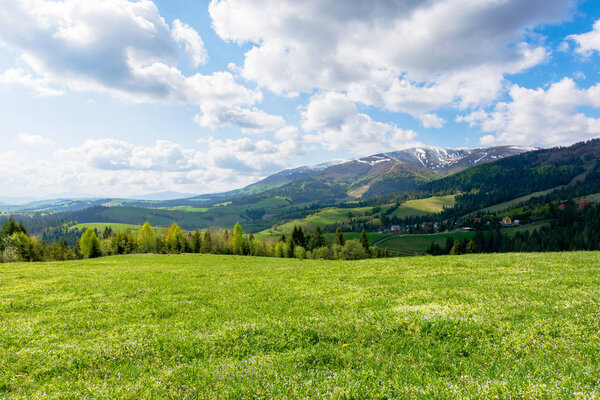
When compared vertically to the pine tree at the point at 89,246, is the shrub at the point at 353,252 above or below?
below

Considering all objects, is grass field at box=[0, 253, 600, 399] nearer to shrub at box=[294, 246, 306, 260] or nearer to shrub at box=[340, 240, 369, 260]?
shrub at box=[340, 240, 369, 260]

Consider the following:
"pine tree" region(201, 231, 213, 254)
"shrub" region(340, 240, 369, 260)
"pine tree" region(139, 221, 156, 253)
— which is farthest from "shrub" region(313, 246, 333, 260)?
"pine tree" region(139, 221, 156, 253)

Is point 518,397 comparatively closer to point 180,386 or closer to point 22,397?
point 180,386

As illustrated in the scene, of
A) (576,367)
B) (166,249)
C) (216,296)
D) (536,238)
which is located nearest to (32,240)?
(166,249)

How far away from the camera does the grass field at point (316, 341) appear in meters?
7.77

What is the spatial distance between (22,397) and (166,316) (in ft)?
25.1

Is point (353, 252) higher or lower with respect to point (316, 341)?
lower

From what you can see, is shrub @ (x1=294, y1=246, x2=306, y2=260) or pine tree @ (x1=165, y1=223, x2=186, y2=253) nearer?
shrub @ (x1=294, y1=246, x2=306, y2=260)

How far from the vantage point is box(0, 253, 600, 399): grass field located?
777 cm

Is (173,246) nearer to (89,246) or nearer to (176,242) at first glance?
(176,242)

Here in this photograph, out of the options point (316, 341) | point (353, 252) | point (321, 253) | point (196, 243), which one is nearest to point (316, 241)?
point (321, 253)

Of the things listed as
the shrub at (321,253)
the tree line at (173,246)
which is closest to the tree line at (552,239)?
the tree line at (173,246)

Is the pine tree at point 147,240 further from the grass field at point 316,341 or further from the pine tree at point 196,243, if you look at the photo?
the grass field at point 316,341

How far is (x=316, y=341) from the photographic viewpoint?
1123cm
